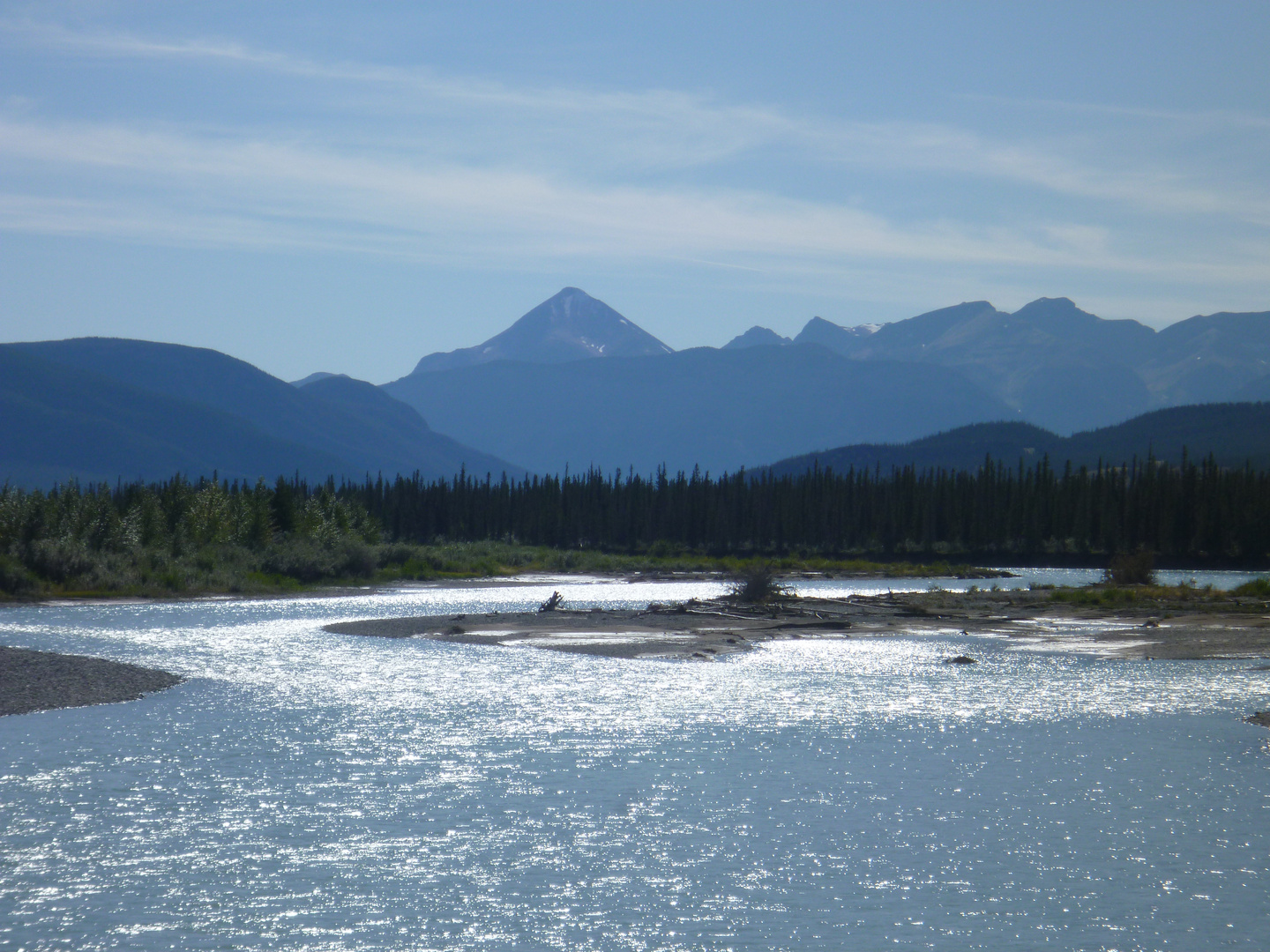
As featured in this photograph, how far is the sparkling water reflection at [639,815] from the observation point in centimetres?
1345

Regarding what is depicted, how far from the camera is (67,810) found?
17516mm

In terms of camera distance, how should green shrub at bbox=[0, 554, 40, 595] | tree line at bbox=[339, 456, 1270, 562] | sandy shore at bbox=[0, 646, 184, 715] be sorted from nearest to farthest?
sandy shore at bbox=[0, 646, 184, 715] → green shrub at bbox=[0, 554, 40, 595] → tree line at bbox=[339, 456, 1270, 562]

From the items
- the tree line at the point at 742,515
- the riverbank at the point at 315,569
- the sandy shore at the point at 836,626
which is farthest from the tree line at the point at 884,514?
the sandy shore at the point at 836,626

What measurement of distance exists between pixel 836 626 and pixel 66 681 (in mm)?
28626

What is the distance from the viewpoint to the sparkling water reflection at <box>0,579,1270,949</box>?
13453 millimetres

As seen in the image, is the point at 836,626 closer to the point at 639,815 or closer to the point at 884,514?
the point at 639,815

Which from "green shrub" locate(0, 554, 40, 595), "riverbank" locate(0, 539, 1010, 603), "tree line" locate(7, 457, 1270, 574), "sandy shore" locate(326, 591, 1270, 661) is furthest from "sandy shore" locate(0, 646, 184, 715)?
"tree line" locate(7, 457, 1270, 574)

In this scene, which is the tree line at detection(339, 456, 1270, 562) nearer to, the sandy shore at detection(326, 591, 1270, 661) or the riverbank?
the riverbank

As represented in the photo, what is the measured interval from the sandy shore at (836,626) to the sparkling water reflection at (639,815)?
8.50 meters

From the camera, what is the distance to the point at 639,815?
18.2m

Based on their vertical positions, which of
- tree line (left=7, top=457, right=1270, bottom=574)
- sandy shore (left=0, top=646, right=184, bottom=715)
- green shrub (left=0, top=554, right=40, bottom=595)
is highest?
tree line (left=7, top=457, right=1270, bottom=574)

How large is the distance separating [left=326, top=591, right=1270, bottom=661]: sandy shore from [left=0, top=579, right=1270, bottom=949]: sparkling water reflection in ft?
27.9

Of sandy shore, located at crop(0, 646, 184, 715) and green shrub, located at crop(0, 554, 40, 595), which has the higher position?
green shrub, located at crop(0, 554, 40, 595)

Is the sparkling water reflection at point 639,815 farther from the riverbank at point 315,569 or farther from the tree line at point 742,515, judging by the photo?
the tree line at point 742,515
